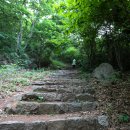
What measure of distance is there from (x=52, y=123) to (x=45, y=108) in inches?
30.3

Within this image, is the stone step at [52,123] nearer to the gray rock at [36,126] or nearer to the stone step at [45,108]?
the gray rock at [36,126]

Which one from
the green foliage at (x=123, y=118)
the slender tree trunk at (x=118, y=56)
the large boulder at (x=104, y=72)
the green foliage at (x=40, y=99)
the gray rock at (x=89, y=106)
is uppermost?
the slender tree trunk at (x=118, y=56)

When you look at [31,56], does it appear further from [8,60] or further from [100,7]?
[100,7]

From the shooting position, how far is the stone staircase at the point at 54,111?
376 centimetres

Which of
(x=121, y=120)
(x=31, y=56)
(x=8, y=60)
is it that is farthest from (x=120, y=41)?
(x=31, y=56)

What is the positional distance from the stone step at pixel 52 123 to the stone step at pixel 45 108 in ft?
0.94

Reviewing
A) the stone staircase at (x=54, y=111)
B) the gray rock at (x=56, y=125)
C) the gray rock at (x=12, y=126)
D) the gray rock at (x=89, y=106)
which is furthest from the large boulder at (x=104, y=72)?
the gray rock at (x=12, y=126)

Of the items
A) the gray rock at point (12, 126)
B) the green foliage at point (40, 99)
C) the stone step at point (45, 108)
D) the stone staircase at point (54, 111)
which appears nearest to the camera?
the gray rock at point (12, 126)

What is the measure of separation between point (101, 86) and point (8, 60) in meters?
8.23

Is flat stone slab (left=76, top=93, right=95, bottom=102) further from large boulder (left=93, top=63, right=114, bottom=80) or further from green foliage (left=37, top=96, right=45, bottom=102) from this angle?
large boulder (left=93, top=63, right=114, bottom=80)

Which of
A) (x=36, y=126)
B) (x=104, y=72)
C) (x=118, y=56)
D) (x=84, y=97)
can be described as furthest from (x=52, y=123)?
(x=118, y=56)

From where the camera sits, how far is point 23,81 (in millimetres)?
7242

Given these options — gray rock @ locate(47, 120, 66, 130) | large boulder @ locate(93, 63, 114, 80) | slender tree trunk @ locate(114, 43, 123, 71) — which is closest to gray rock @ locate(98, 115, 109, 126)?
gray rock @ locate(47, 120, 66, 130)

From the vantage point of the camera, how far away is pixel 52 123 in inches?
149
